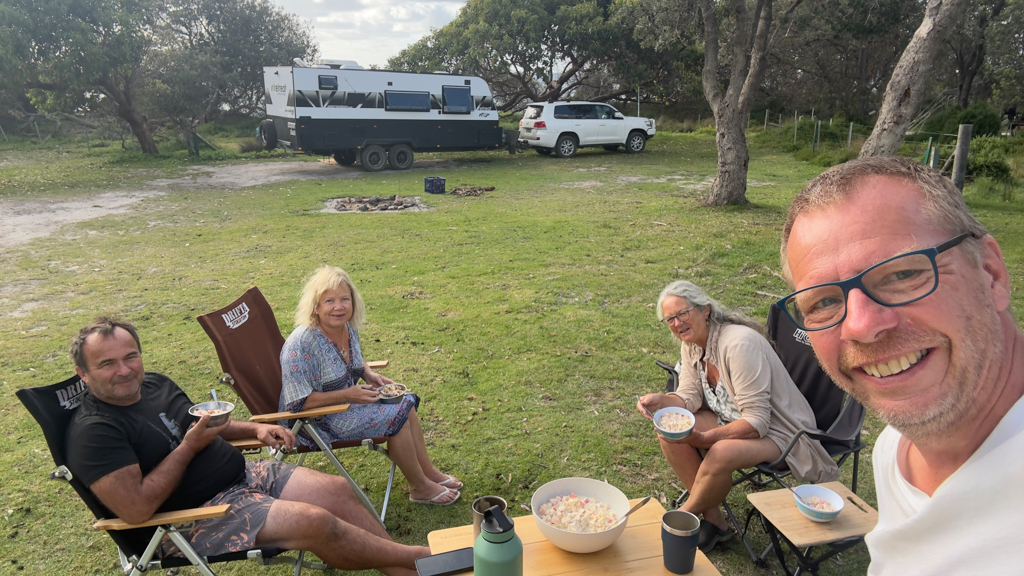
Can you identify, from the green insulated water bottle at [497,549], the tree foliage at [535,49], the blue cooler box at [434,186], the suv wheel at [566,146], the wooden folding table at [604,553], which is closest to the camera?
the green insulated water bottle at [497,549]

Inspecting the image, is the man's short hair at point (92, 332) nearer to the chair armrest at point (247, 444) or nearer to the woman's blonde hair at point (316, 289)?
the chair armrest at point (247, 444)

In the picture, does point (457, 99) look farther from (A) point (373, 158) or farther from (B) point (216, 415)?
(B) point (216, 415)

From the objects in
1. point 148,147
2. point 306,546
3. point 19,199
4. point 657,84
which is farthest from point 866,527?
point 657,84

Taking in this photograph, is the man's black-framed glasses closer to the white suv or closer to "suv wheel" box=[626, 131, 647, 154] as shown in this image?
the white suv

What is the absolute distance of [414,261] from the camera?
25.4ft

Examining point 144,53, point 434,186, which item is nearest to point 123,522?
point 434,186

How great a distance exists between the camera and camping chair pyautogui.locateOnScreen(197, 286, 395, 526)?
3.03 metres

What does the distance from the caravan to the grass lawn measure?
2.34 metres

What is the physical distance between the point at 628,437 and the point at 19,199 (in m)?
14.0

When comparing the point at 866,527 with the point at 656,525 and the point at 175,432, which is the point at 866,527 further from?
the point at 175,432

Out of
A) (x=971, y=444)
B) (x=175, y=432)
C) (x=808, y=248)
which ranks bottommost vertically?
(x=175, y=432)

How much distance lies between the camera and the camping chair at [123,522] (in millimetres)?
2219

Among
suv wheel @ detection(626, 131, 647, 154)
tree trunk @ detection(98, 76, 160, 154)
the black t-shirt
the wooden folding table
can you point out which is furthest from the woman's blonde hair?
tree trunk @ detection(98, 76, 160, 154)

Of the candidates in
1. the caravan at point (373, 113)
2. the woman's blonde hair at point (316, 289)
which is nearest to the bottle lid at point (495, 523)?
the woman's blonde hair at point (316, 289)
